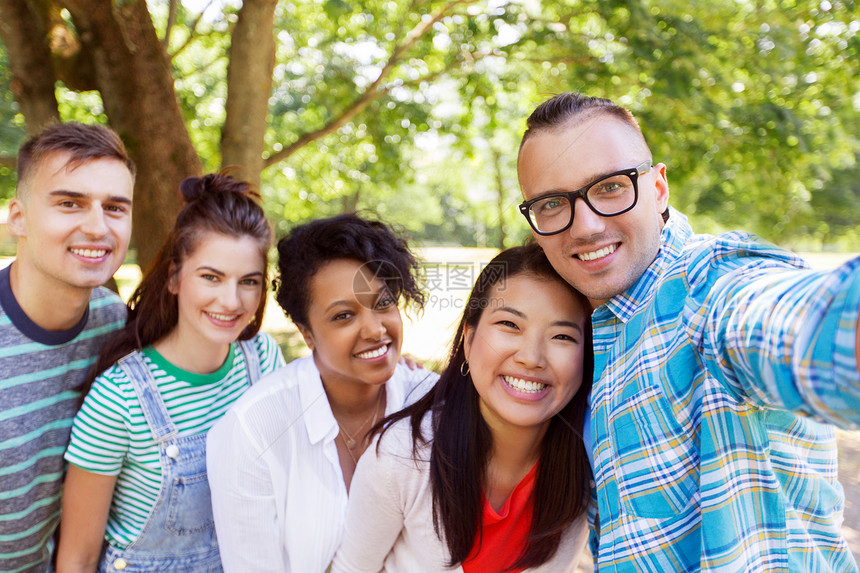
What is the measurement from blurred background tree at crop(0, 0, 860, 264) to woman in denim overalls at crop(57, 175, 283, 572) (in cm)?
125

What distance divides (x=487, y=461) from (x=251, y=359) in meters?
1.39

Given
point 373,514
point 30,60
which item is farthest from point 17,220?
point 30,60

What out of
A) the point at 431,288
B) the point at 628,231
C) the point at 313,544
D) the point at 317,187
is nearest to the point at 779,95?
the point at 431,288

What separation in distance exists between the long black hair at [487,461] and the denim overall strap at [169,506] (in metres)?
0.88

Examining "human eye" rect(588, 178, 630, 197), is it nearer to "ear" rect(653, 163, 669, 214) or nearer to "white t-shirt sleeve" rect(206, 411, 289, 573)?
"ear" rect(653, 163, 669, 214)

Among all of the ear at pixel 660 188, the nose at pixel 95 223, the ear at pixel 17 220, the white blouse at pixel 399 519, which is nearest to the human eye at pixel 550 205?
the ear at pixel 660 188

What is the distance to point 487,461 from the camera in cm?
199

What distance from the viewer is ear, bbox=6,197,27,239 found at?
236 centimetres

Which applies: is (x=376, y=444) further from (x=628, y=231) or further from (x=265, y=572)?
(x=628, y=231)

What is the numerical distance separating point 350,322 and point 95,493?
1162 millimetres

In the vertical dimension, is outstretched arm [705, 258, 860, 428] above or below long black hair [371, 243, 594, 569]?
above

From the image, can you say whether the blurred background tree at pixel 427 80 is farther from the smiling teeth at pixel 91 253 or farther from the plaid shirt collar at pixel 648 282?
the smiling teeth at pixel 91 253

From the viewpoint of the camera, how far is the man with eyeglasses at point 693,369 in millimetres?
1023

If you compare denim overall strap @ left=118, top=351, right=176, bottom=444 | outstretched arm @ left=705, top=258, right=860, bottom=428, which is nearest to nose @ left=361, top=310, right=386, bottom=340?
denim overall strap @ left=118, top=351, right=176, bottom=444
